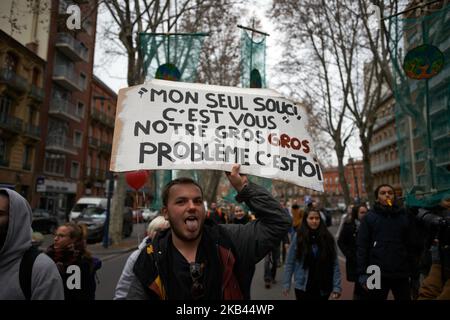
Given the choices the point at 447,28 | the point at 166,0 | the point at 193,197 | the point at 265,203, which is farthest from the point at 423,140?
the point at 166,0

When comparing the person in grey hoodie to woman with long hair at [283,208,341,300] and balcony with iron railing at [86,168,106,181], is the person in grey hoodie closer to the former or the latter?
woman with long hair at [283,208,341,300]

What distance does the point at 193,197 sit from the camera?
2.05m

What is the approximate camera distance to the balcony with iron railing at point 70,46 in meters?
28.5

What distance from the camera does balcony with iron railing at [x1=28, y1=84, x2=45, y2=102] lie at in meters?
26.4

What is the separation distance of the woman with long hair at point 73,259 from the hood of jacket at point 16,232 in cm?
132

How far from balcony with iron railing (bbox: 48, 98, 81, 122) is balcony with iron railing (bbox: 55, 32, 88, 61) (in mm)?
3807

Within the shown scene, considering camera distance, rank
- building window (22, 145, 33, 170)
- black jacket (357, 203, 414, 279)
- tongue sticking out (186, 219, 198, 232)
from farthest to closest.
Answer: building window (22, 145, 33, 170) < black jacket (357, 203, 414, 279) < tongue sticking out (186, 219, 198, 232)

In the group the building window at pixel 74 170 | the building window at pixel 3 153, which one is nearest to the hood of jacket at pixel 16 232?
the building window at pixel 3 153

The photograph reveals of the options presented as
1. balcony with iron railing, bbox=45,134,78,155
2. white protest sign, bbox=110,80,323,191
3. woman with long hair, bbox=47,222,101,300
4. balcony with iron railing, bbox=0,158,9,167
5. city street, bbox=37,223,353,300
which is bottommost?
city street, bbox=37,223,353,300

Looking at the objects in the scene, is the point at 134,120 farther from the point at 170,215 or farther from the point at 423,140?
the point at 423,140

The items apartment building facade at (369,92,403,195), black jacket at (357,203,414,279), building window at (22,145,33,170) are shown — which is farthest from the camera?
apartment building facade at (369,92,403,195)

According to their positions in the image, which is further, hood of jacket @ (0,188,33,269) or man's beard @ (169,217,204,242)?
man's beard @ (169,217,204,242)

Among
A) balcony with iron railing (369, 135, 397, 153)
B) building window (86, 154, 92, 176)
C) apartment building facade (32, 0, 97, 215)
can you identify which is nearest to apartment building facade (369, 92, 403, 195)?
balcony with iron railing (369, 135, 397, 153)
